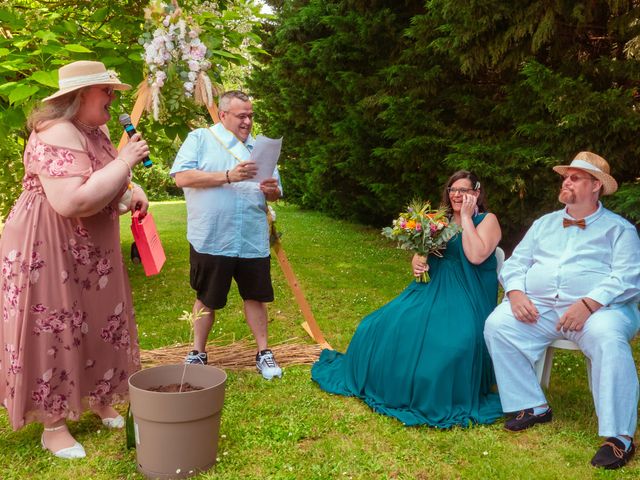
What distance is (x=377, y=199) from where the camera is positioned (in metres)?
11.6

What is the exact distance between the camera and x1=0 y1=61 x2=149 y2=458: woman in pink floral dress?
2904 millimetres

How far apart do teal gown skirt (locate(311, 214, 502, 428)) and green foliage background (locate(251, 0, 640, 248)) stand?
2521 mm

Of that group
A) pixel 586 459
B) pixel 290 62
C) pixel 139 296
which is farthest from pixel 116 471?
pixel 290 62

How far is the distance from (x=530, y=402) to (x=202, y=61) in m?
3.00

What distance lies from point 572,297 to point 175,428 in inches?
93.6

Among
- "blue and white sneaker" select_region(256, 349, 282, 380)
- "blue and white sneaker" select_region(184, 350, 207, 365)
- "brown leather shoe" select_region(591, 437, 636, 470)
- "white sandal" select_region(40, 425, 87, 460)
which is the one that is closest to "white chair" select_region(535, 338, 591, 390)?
"brown leather shoe" select_region(591, 437, 636, 470)

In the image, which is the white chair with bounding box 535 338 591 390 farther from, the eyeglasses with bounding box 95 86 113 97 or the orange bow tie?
the eyeglasses with bounding box 95 86 113 97

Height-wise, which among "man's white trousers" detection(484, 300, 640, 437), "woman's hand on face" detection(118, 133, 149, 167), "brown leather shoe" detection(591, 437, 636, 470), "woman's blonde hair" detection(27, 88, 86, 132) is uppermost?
"woman's blonde hair" detection(27, 88, 86, 132)

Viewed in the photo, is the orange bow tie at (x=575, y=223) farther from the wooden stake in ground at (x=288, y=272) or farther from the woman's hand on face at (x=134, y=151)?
the woman's hand on face at (x=134, y=151)

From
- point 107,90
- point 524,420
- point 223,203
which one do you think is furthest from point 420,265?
point 107,90

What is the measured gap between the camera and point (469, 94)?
8172mm

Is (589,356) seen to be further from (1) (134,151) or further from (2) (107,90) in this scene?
(2) (107,90)

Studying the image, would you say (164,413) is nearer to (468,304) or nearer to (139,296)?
(468,304)

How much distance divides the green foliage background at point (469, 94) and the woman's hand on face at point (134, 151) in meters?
4.51
